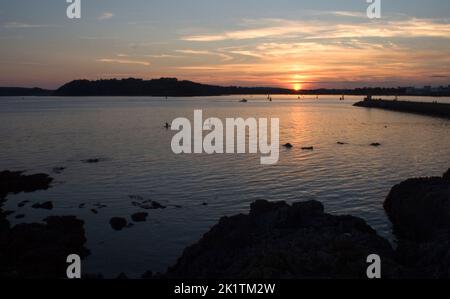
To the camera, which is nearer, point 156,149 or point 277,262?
point 277,262

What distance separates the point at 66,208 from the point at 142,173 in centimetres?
1359

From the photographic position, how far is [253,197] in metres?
33.3

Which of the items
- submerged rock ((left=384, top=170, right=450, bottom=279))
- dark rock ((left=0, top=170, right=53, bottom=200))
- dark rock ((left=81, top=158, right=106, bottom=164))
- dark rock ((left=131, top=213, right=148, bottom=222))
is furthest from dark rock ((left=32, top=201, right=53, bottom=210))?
submerged rock ((left=384, top=170, right=450, bottom=279))

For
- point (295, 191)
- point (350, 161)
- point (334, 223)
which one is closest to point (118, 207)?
point (295, 191)

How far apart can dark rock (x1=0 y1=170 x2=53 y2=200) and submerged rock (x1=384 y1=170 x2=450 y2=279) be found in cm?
3039

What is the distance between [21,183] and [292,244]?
31.0 m

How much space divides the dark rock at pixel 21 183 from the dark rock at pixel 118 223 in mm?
13393

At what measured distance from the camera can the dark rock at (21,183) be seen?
119ft

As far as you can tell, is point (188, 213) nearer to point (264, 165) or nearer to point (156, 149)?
point (264, 165)

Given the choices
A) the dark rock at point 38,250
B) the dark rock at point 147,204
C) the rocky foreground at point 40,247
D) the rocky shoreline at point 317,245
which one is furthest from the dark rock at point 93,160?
the rocky shoreline at point 317,245

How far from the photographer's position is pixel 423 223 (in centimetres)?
2283

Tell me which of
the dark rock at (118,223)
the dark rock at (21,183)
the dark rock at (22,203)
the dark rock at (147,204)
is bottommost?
the dark rock at (118,223)

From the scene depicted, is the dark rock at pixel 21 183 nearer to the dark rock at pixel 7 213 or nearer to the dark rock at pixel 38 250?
the dark rock at pixel 7 213
